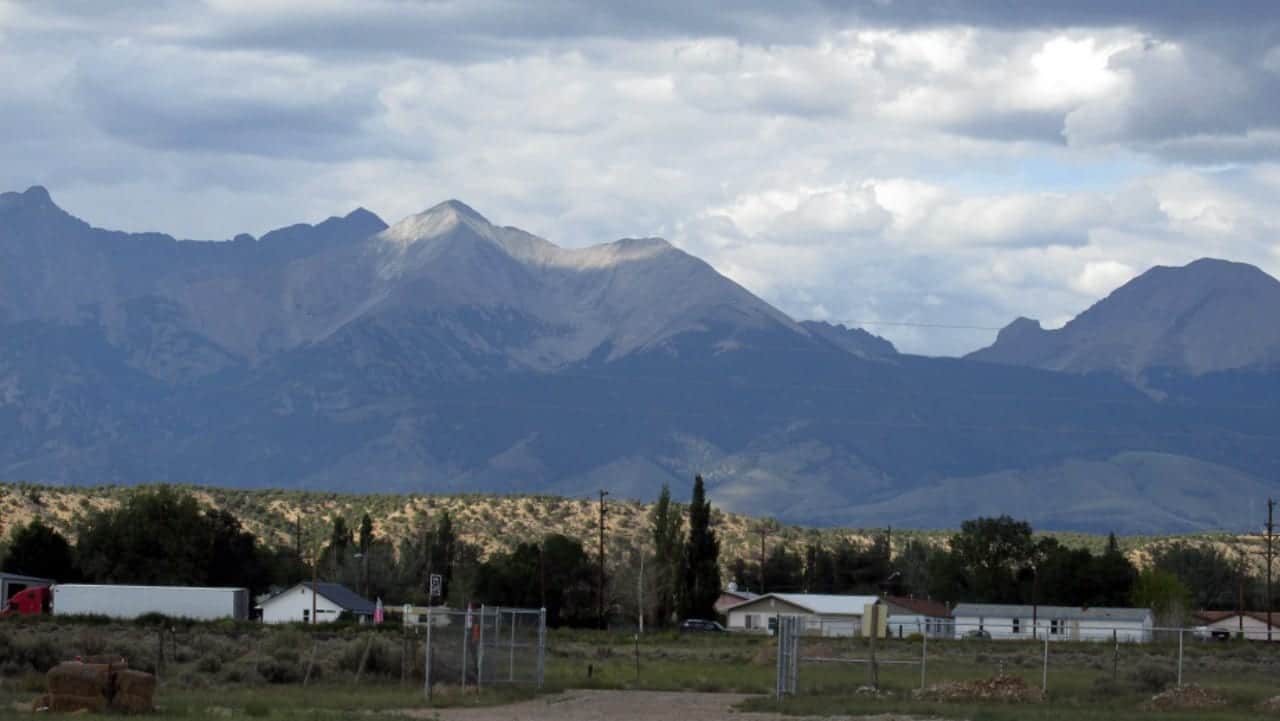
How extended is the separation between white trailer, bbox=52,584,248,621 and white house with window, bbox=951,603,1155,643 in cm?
3526

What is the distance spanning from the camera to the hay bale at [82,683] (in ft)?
119

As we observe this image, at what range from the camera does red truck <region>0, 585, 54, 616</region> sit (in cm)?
8450

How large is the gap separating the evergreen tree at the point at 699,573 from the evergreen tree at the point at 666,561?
61 cm

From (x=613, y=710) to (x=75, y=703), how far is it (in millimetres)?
11349

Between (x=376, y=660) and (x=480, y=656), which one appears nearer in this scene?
(x=480, y=656)

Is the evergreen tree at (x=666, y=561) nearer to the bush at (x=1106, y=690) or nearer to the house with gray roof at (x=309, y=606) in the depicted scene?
the house with gray roof at (x=309, y=606)

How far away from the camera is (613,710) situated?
137ft

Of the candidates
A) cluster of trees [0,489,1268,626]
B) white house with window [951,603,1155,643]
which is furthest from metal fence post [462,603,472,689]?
white house with window [951,603,1155,643]

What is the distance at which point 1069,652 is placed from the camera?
79.0m

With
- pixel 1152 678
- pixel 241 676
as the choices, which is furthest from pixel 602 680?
pixel 1152 678

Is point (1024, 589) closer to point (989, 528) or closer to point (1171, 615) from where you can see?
point (989, 528)

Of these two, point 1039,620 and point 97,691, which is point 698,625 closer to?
point 1039,620

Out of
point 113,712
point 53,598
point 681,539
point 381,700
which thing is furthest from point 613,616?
point 113,712

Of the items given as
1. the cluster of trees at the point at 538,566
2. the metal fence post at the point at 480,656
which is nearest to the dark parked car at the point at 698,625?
the cluster of trees at the point at 538,566
